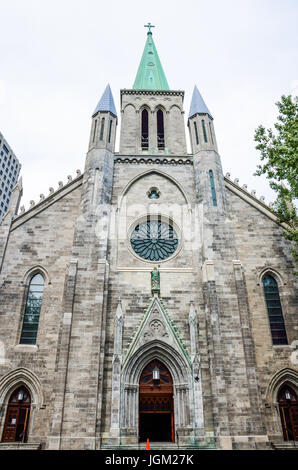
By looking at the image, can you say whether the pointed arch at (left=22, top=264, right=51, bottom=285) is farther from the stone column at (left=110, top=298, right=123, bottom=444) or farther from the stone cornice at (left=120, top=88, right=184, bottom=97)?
the stone cornice at (left=120, top=88, right=184, bottom=97)

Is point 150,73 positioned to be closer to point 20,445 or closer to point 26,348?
point 26,348

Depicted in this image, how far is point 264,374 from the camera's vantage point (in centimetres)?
1606

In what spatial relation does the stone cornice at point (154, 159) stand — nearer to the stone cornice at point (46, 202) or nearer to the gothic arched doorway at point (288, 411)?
the stone cornice at point (46, 202)

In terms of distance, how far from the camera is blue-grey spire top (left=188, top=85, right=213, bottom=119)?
2375 cm

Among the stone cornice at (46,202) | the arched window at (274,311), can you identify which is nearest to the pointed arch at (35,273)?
the stone cornice at (46,202)

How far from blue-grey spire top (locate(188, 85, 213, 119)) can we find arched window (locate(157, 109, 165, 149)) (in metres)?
2.69

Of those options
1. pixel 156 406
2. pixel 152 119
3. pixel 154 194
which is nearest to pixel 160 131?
pixel 152 119

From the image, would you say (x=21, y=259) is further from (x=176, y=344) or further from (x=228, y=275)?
(x=228, y=275)

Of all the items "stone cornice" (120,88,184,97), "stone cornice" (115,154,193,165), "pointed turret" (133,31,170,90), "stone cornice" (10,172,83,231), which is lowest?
"stone cornice" (10,172,83,231)

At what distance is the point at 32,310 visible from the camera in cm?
1736

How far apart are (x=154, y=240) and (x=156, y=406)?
349 inches

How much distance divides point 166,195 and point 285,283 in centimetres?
881

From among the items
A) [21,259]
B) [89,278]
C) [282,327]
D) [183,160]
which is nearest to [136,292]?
[89,278]

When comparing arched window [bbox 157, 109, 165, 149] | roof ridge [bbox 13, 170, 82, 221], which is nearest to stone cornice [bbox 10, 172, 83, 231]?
roof ridge [bbox 13, 170, 82, 221]
